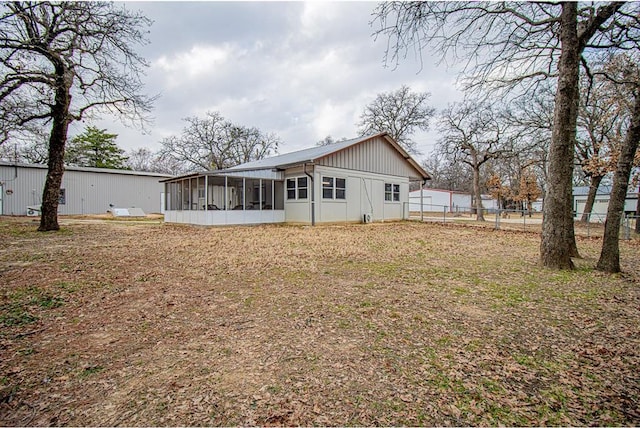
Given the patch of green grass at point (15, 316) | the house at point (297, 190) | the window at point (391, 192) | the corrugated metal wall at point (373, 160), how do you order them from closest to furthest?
the patch of green grass at point (15, 316)
the house at point (297, 190)
the corrugated metal wall at point (373, 160)
the window at point (391, 192)

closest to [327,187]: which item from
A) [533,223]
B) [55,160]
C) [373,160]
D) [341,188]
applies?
[341,188]

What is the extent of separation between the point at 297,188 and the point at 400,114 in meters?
18.3

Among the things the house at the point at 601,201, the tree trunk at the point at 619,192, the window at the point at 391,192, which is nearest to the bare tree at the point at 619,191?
the tree trunk at the point at 619,192

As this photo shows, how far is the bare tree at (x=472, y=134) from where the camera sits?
20.0 m

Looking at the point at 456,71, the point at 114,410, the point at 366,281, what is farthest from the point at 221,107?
the point at 114,410

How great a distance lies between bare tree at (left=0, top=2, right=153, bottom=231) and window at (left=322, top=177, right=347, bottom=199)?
Answer: 813 centimetres

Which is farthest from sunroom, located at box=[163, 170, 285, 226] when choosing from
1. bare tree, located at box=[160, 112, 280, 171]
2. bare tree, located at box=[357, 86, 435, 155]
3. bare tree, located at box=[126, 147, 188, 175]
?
bare tree, located at box=[126, 147, 188, 175]

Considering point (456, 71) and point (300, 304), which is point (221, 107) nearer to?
point (456, 71)

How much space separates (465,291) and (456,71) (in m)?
4.91

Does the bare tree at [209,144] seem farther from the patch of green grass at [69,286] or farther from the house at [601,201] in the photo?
the house at [601,201]

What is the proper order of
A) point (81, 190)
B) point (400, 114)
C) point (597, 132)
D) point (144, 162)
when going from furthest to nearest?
point (144, 162) → point (400, 114) → point (81, 190) → point (597, 132)

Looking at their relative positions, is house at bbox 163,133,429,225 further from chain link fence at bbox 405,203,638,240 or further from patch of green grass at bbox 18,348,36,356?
patch of green grass at bbox 18,348,36,356

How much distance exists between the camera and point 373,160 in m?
17.2

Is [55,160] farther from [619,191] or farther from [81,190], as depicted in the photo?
[619,191]
